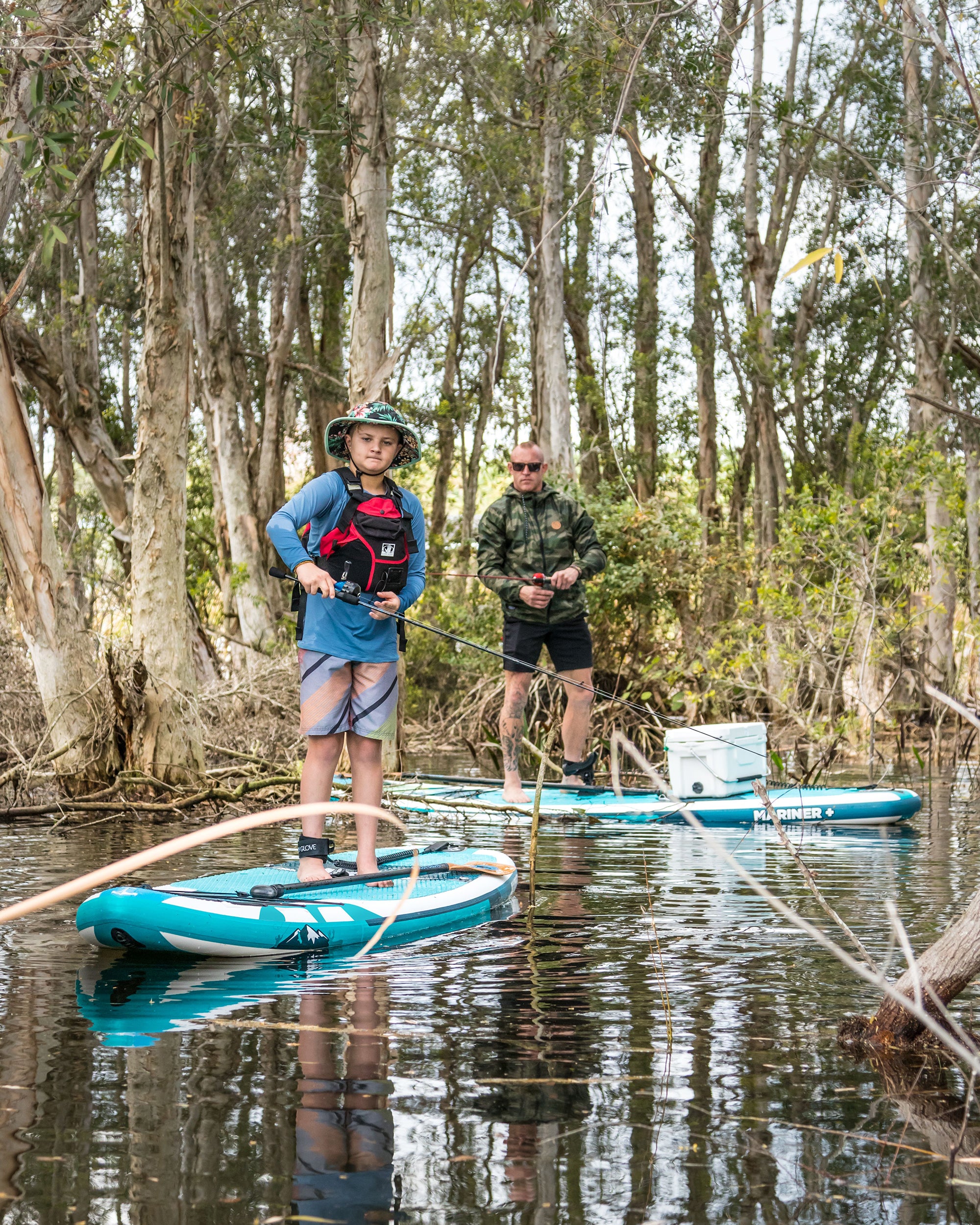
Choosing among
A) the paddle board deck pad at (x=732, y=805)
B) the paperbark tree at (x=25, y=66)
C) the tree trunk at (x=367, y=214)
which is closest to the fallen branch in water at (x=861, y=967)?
the paddle board deck pad at (x=732, y=805)

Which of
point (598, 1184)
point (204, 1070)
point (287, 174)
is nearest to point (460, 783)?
point (204, 1070)

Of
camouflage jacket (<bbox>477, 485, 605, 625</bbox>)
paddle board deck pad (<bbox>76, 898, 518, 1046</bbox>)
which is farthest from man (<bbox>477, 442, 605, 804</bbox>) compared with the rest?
paddle board deck pad (<bbox>76, 898, 518, 1046</bbox>)

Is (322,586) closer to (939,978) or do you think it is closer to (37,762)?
(939,978)

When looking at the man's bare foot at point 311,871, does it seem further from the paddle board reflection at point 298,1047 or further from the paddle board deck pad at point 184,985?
the paddle board reflection at point 298,1047

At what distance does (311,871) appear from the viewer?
18.4 ft

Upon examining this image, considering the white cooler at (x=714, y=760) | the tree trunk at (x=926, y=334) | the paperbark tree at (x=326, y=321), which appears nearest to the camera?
the white cooler at (x=714, y=760)

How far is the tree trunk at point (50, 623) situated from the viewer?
31.2 feet

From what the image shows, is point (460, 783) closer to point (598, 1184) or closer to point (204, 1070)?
point (204, 1070)

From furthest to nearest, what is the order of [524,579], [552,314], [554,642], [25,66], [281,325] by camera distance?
[281,325] → [552,314] → [554,642] → [524,579] → [25,66]

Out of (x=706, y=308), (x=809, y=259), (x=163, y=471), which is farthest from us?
(x=706, y=308)

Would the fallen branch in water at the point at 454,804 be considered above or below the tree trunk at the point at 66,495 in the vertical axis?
below

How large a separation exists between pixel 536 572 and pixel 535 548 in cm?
16

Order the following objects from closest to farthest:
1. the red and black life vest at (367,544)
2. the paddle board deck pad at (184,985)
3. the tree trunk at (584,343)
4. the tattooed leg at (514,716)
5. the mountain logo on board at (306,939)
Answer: the paddle board deck pad at (184,985)
the mountain logo on board at (306,939)
the red and black life vest at (367,544)
the tattooed leg at (514,716)
the tree trunk at (584,343)

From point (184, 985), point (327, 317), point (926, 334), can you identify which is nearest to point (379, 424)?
point (184, 985)
